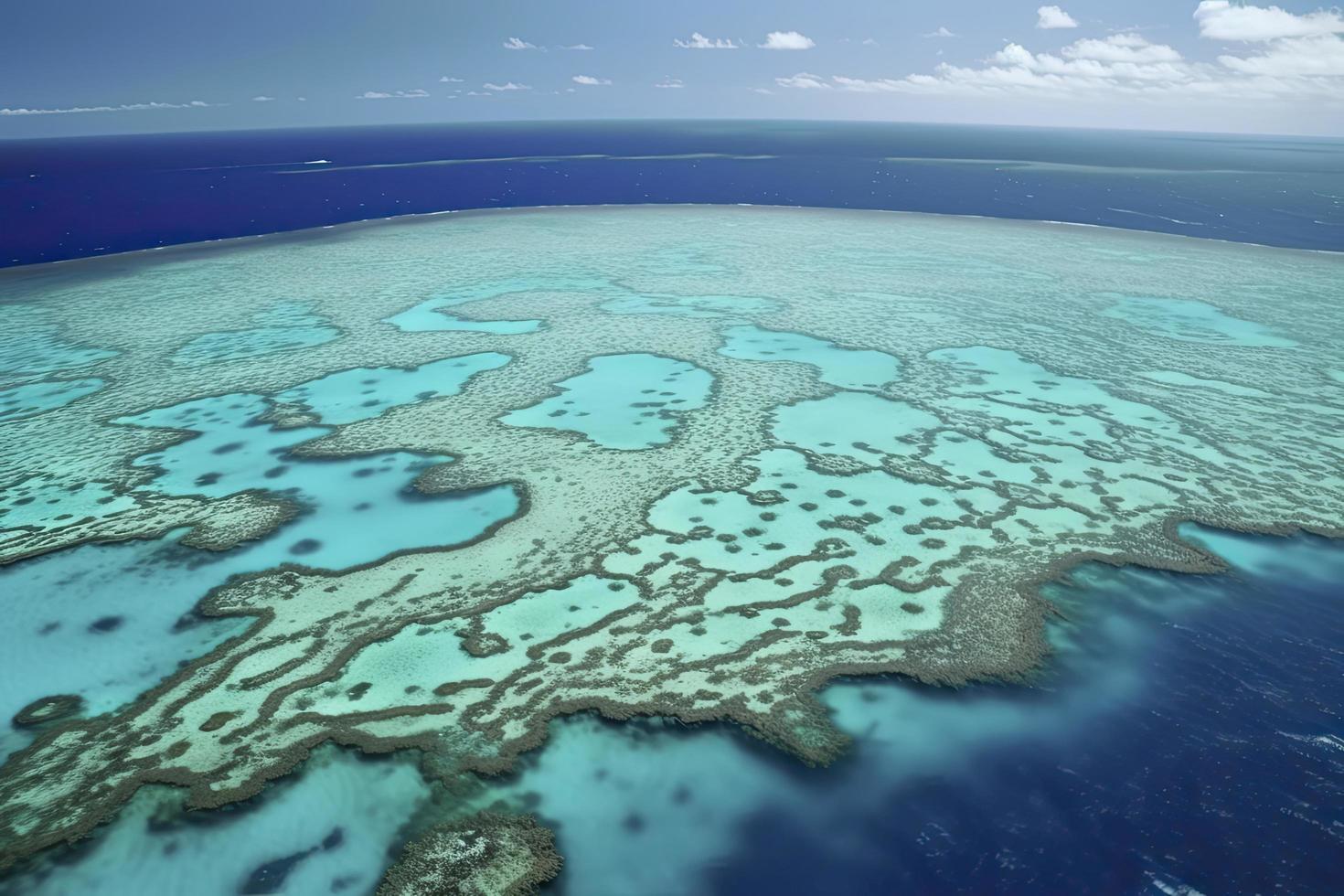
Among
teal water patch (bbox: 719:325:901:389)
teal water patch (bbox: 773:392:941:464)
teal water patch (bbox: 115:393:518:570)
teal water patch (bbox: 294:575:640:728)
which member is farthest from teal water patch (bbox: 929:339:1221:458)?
teal water patch (bbox: 115:393:518:570)

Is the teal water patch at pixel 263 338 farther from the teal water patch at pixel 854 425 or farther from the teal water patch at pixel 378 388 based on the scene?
the teal water patch at pixel 854 425

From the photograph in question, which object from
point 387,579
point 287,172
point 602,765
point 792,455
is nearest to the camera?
point 602,765

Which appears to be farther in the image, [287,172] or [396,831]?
[287,172]

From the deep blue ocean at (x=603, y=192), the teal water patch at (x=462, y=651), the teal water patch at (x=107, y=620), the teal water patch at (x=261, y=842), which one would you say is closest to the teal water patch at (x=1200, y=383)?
the teal water patch at (x=462, y=651)

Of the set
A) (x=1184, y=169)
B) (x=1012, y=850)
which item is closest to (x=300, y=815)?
(x=1012, y=850)

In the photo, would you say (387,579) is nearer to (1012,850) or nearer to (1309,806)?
(1012,850)

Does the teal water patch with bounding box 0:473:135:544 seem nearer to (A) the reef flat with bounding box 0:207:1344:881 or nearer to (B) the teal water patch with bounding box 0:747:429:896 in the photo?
(A) the reef flat with bounding box 0:207:1344:881

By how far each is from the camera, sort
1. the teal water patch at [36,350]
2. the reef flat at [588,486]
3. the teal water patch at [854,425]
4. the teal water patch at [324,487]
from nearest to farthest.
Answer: the reef flat at [588,486], the teal water patch at [324,487], the teal water patch at [854,425], the teal water patch at [36,350]
